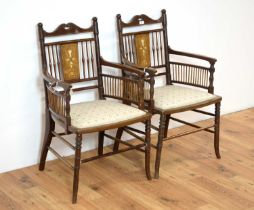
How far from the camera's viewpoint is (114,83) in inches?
125

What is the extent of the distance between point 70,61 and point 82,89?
8.3 inches

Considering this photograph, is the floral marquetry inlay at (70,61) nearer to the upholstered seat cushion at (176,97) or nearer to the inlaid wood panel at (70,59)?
the inlaid wood panel at (70,59)

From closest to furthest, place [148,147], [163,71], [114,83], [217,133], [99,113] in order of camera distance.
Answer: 1. [99,113]
2. [148,147]
3. [114,83]
4. [217,133]
5. [163,71]

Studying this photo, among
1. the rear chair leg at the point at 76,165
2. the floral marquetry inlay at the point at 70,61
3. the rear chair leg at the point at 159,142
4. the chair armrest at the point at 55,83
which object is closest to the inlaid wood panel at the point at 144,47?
the floral marquetry inlay at the point at 70,61

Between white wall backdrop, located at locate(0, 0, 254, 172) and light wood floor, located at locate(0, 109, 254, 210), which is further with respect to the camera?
white wall backdrop, located at locate(0, 0, 254, 172)

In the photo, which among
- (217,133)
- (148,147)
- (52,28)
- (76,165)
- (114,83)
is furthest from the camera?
(217,133)

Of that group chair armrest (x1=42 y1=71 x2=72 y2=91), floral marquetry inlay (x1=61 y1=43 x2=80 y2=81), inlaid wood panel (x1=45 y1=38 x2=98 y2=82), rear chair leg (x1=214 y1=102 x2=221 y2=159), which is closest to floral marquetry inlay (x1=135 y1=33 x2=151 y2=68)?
inlaid wood panel (x1=45 y1=38 x2=98 y2=82)

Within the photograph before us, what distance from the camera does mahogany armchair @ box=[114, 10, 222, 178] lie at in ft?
9.95

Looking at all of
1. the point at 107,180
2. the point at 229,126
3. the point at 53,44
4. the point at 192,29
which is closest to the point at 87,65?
the point at 53,44

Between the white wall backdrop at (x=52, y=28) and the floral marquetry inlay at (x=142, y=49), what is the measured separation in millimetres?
173

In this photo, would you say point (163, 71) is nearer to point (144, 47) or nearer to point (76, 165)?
point (144, 47)

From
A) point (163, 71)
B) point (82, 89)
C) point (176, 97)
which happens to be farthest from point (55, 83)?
point (163, 71)

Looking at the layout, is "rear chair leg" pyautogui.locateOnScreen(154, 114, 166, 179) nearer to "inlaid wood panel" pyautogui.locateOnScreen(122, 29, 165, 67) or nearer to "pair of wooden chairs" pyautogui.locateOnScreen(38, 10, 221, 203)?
"pair of wooden chairs" pyautogui.locateOnScreen(38, 10, 221, 203)

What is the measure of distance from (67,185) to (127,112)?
0.60 metres
